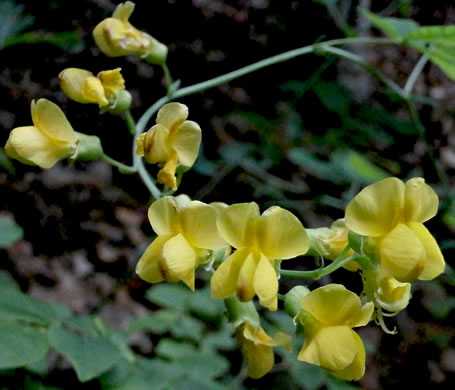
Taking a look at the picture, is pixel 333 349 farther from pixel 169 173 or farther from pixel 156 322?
pixel 156 322

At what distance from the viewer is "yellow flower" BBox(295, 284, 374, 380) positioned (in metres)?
0.66

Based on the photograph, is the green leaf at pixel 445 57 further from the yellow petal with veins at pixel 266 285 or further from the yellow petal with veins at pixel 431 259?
the yellow petal with veins at pixel 266 285

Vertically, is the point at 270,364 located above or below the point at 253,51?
above

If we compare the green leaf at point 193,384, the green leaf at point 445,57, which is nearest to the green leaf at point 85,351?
the green leaf at point 193,384

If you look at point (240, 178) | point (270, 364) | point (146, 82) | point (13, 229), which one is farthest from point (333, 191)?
point (270, 364)

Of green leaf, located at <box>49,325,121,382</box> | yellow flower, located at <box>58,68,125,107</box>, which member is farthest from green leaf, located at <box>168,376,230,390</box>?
yellow flower, located at <box>58,68,125,107</box>

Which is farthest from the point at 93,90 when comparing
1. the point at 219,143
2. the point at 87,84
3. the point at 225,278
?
the point at 219,143

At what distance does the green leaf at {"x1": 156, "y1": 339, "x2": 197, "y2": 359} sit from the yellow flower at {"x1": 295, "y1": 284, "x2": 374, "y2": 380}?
61 centimetres

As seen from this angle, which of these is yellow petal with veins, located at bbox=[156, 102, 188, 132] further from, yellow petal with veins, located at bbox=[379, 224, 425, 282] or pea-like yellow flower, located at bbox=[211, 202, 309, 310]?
yellow petal with veins, located at bbox=[379, 224, 425, 282]

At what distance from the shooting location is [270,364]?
764 mm

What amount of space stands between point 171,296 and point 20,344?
0.61 metres

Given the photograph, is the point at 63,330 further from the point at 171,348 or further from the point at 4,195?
the point at 4,195

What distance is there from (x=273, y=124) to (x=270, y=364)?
1352 mm

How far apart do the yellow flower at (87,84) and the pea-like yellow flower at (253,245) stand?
322mm
